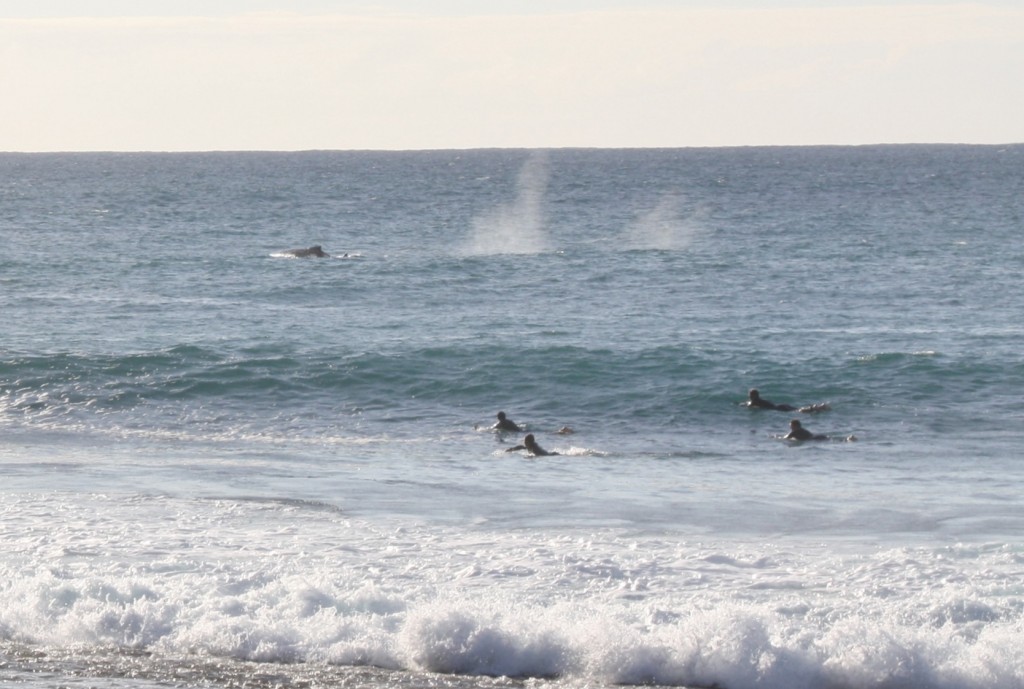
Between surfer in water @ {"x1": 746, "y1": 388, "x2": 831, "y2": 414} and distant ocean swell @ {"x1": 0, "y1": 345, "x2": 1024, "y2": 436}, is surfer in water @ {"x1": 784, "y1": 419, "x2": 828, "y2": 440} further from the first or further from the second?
distant ocean swell @ {"x1": 0, "y1": 345, "x2": 1024, "y2": 436}

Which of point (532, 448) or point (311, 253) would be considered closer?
point (532, 448)

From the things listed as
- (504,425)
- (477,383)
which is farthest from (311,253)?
(504,425)

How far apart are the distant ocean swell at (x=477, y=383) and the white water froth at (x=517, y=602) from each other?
9.84m

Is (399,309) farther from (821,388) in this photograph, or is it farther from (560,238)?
(560,238)

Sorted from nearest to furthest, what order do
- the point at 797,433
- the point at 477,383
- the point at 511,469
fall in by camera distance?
the point at 511,469, the point at 797,433, the point at 477,383

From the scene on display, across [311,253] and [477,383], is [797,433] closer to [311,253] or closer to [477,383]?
[477,383]

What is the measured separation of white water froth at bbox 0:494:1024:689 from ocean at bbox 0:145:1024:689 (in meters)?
0.04

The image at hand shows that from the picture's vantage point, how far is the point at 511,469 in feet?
67.5

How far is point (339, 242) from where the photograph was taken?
6175 cm

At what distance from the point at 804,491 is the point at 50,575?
958cm

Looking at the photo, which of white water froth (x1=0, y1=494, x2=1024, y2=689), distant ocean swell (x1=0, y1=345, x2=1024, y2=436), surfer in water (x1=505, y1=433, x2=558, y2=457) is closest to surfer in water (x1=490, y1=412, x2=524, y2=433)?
distant ocean swell (x1=0, y1=345, x2=1024, y2=436)

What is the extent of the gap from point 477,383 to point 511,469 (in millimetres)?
7859

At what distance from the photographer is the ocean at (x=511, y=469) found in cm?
1229

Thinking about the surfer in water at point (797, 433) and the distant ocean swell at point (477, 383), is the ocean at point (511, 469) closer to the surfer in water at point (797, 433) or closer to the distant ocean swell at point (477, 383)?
the distant ocean swell at point (477, 383)
